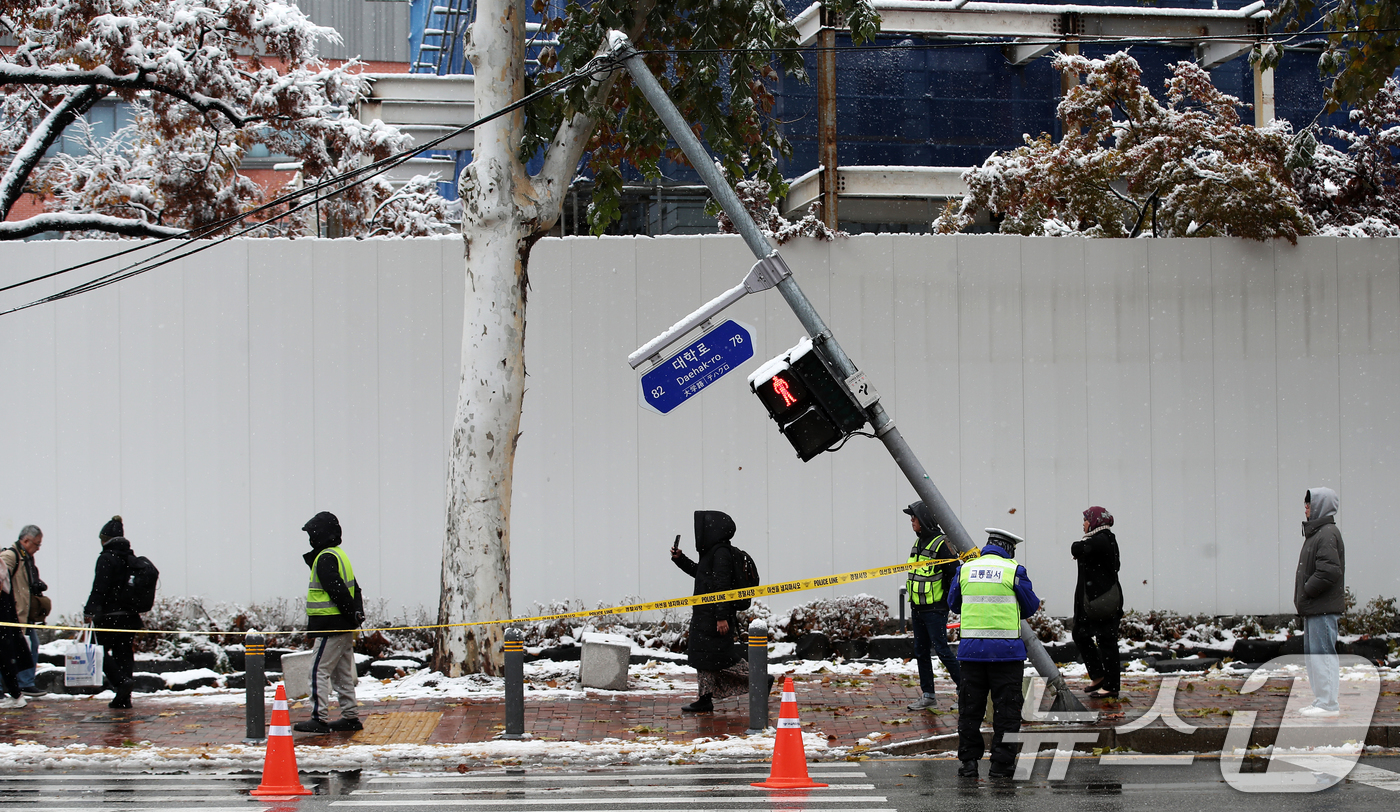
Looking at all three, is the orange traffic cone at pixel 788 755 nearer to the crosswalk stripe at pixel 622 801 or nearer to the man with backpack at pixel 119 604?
the crosswalk stripe at pixel 622 801

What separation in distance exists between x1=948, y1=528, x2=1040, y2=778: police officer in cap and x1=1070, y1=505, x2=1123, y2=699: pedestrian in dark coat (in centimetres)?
274

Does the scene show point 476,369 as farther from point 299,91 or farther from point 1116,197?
point 1116,197

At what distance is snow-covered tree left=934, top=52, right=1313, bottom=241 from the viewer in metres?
14.2

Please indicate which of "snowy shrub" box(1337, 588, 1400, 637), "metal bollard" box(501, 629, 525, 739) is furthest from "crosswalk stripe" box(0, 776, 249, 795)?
"snowy shrub" box(1337, 588, 1400, 637)

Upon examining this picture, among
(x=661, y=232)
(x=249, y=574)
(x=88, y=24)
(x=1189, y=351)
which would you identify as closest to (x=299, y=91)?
(x=88, y=24)

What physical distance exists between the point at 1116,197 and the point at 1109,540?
6713 millimetres

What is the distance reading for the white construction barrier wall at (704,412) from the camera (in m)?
14.0

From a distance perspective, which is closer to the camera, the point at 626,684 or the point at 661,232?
the point at 626,684

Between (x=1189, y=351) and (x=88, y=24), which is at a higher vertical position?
(x=88, y=24)

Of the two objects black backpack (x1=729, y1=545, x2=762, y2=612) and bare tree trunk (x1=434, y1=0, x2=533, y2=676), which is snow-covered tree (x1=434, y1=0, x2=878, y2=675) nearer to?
bare tree trunk (x1=434, y1=0, x2=533, y2=676)

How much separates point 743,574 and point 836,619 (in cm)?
292

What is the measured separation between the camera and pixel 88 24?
15797mm

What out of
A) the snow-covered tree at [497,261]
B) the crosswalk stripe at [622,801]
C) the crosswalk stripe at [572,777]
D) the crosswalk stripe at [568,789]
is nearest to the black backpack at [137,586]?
the snow-covered tree at [497,261]

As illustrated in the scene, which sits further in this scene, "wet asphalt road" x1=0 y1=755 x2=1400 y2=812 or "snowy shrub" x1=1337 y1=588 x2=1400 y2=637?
"snowy shrub" x1=1337 y1=588 x2=1400 y2=637
